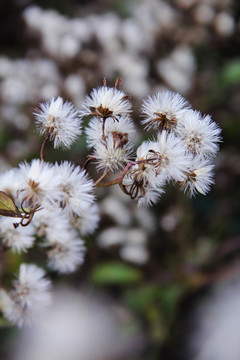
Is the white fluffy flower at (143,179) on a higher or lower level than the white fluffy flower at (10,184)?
lower

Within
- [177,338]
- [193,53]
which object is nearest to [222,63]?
[193,53]

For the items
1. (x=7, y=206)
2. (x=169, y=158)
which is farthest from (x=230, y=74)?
(x=7, y=206)

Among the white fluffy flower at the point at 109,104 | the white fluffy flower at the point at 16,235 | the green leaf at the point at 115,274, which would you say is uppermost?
the green leaf at the point at 115,274

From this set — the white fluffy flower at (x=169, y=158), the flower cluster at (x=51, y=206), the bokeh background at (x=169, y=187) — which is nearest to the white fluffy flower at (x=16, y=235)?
the flower cluster at (x=51, y=206)

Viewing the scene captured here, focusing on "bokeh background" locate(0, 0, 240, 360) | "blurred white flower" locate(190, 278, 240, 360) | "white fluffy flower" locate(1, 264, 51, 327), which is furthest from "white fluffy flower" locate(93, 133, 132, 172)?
"blurred white flower" locate(190, 278, 240, 360)

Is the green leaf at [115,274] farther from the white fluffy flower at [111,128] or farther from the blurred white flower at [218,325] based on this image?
the white fluffy flower at [111,128]

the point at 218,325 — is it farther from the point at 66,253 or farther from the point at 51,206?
the point at 51,206
